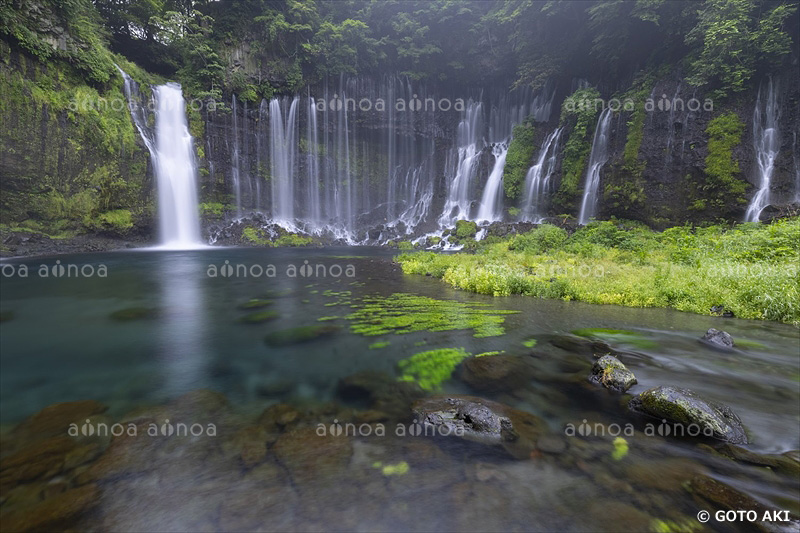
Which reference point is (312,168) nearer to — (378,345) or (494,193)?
(494,193)

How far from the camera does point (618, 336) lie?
7.02 m

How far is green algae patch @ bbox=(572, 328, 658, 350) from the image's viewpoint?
648 centimetres

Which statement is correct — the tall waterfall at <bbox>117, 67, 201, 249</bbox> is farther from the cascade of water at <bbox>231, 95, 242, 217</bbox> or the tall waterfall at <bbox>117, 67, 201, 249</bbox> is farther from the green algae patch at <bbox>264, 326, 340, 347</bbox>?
the green algae patch at <bbox>264, 326, 340, 347</bbox>

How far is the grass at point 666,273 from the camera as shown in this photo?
8625 mm

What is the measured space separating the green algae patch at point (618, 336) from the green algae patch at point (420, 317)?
1754 mm

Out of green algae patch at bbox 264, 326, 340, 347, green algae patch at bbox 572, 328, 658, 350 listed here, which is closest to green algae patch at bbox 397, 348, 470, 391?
green algae patch at bbox 264, 326, 340, 347

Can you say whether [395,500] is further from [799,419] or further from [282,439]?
[799,419]

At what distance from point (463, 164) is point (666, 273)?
33.0 metres

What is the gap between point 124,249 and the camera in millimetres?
26156

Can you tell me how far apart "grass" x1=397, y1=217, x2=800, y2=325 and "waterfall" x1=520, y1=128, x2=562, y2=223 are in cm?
1421

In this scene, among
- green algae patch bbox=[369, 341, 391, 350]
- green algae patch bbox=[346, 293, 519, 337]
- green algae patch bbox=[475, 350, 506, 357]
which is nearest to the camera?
green algae patch bbox=[475, 350, 506, 357]

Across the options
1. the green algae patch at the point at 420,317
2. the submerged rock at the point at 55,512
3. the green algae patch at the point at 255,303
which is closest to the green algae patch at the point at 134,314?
the green algae patch at the point at 255,303

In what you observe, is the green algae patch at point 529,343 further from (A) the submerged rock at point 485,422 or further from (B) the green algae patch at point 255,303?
(B) the green algae patch at point 255,303

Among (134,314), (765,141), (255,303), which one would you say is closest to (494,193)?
(765,141)
